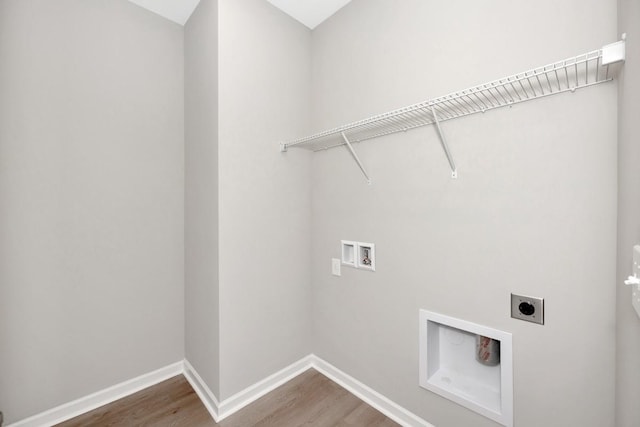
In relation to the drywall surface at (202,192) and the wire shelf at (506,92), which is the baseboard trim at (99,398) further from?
the wire shelf at (506,92)

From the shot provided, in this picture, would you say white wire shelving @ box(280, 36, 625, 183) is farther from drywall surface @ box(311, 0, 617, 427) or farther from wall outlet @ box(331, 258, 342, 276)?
wall outlet @ box(331, 258, 342, 276)

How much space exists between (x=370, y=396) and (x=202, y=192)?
170cm

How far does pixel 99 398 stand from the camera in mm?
1736

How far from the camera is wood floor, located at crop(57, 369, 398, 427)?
5.25ft

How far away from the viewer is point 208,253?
176 centimetres

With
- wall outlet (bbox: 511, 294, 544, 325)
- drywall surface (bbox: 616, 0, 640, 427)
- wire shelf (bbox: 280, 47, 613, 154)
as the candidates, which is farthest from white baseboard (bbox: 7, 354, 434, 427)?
wire shelf (bbox: 280, 47, 613, 154)

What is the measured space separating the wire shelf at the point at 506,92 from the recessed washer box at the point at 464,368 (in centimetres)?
101

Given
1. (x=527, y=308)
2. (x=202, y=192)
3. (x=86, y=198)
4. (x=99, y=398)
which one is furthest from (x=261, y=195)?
(x=99, y=398)

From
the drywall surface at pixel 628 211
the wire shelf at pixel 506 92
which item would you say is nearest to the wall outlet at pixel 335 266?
the wire shelf at pixel 506 92

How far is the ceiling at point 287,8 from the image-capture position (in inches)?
Answer: 73.7

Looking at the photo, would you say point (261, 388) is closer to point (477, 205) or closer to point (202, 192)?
point (202, 192)

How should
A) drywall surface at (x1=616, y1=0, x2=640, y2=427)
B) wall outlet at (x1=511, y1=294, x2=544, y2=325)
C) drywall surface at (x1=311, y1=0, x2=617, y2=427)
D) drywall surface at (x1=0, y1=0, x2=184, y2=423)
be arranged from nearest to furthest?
1. drywall surface at (x1=616, y1=0, x2=640, y2=427)
2. drywall surface at (x1=311, y1=0, x2=617, y2=427)
3. wall outlet at (x1=511, y1=294, x2=544, y2=325)
4. drywall surface at (x1=0, y1=0, x2=184, y2=423)

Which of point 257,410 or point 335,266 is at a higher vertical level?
point 335,266

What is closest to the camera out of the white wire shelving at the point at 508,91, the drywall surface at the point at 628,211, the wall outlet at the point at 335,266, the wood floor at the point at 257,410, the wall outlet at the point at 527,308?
the drywall surface at the point at 628,211
